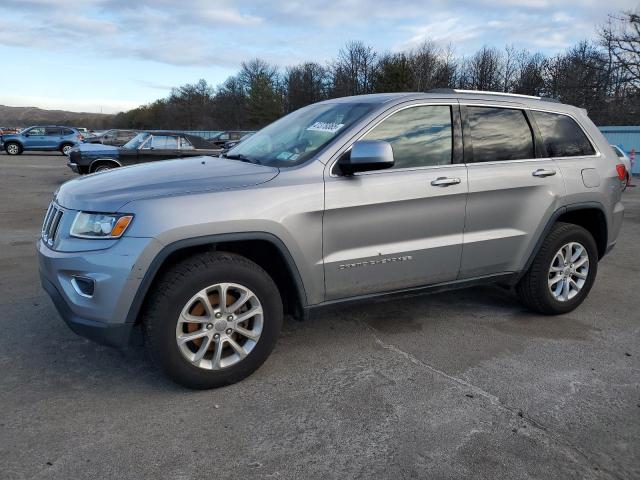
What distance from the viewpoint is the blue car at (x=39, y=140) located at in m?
29.5

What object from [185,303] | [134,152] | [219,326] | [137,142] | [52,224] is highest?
[137,142]

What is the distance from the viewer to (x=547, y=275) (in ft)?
14.6

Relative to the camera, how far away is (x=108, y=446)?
271 centimetres

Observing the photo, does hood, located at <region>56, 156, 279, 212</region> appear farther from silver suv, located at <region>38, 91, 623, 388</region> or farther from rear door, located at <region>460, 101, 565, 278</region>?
rear door, located at <region>460, 101, 565, 278</region>

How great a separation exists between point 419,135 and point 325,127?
2.26ft

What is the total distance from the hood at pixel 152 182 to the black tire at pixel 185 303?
0.44 meters

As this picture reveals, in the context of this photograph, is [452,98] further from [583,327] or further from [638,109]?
[638,109]

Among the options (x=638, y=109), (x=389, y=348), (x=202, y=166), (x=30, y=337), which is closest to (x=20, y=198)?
(x=30, y=337)

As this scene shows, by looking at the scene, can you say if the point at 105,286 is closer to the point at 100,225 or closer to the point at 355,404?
the point at 100,225

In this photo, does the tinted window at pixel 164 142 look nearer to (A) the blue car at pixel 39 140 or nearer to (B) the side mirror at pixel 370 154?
(B) the side mirror at pixel 370 154

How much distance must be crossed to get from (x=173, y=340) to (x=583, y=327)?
132 inches

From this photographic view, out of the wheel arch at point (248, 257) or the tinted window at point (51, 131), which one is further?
the tinted window at point (51, 131)

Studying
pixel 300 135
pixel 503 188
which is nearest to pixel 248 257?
pixel 300 135

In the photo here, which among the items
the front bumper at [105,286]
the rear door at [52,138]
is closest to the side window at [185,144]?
the front bumper at [105,286]
